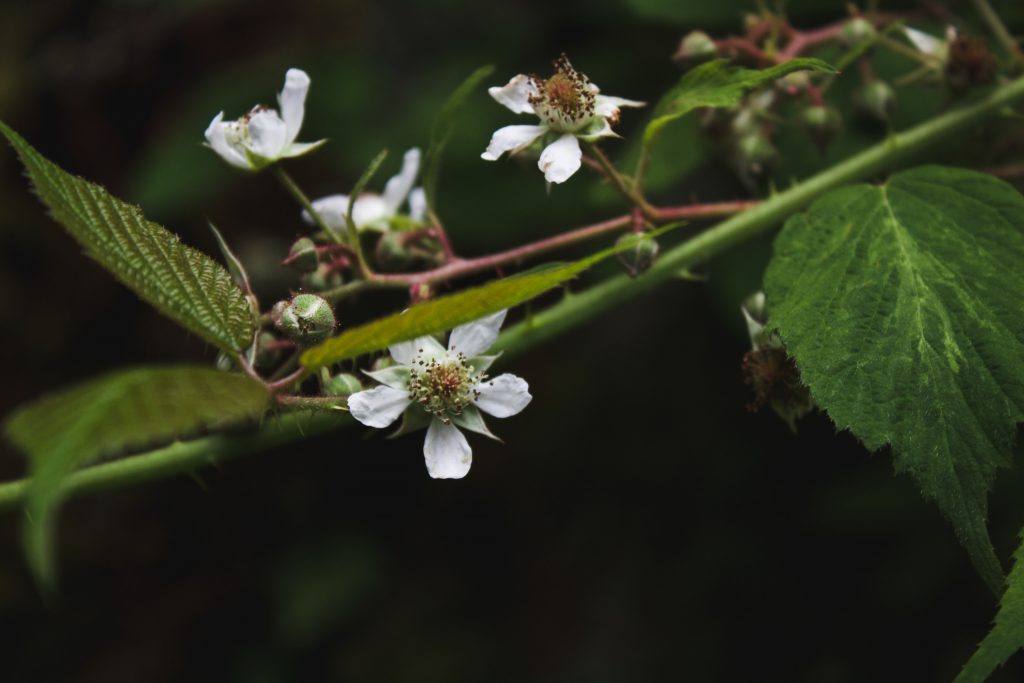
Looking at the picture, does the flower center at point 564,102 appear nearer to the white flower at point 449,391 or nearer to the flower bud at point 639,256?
the flower bud at point 639,256

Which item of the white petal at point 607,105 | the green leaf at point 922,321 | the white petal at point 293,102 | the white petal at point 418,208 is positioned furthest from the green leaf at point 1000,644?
the white petal at point 293,102

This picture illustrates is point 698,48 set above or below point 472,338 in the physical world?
above

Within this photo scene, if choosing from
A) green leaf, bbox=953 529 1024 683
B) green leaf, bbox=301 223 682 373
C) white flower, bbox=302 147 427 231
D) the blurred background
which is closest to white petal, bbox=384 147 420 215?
white flower, bbox=302 147 427 231

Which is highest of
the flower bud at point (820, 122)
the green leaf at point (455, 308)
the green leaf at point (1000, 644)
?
the flower bud at point (820, 122)

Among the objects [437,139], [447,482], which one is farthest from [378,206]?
[447,482]

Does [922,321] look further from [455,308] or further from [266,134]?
[266,134]

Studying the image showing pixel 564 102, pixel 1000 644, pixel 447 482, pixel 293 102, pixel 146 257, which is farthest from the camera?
pixel 447 482

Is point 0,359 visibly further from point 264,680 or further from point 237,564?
point 264,680
